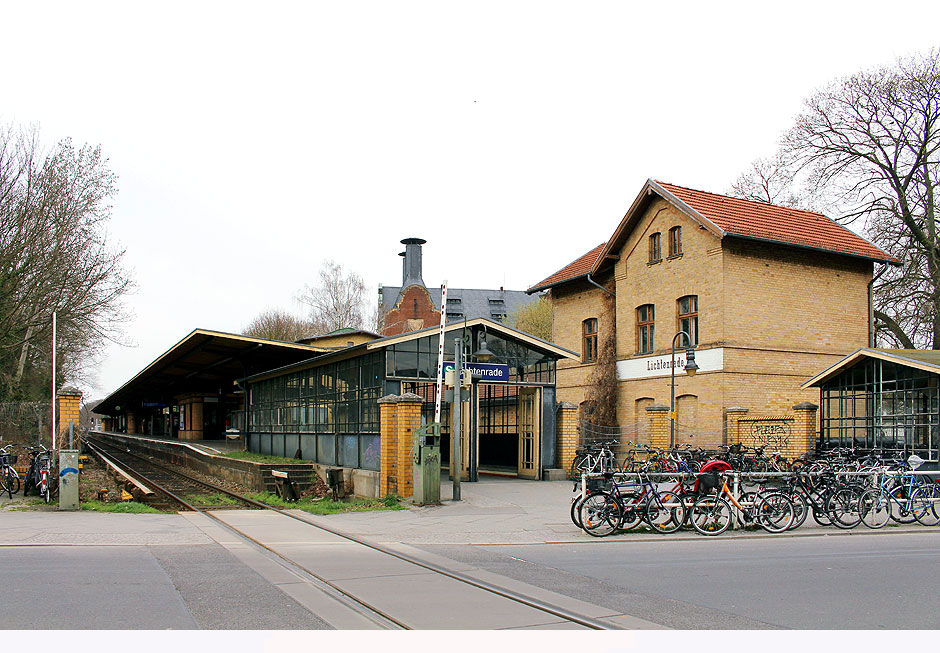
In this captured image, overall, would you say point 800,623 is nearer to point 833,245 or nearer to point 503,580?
point 503,580

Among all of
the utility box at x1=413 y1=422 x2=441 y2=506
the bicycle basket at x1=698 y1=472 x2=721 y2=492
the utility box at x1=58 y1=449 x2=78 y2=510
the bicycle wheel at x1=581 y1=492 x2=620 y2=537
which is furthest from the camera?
the utility box at x1=413 y1=422 x2=441 y2=506

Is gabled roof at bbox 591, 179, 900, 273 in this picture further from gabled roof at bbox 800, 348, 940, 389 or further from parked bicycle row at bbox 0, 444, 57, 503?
parked bicycle row at bbox 0, 444, 57, 503

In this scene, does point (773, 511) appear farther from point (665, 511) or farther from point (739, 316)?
point (739, 316)

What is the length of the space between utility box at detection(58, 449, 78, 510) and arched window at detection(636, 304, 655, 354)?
21.2 metres

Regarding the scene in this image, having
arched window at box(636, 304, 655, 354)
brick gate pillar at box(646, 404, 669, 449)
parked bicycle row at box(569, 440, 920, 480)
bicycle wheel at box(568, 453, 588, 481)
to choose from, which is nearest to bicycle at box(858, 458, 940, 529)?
parked bicycle row at box(569, 440, 920, 480)

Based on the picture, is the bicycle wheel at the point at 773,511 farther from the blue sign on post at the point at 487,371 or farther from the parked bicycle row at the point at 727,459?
the blue sign on post at the point at 487,371

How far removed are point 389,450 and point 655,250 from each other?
666 inches

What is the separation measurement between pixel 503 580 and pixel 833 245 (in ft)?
83.0

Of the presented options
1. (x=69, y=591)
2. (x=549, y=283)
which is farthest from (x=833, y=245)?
(x=69, y=591)

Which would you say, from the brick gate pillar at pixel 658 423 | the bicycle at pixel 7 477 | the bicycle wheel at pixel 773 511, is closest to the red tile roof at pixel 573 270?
the brick gate pillar at pixel 658 423

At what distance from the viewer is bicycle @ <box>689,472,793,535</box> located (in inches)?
535

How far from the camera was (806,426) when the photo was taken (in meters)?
24.8

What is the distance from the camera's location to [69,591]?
810 centimetres

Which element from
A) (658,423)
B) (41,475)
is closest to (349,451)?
(41,475)
